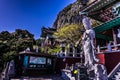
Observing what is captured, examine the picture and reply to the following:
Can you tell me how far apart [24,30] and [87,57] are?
77.9 feet

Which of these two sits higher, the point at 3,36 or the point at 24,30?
the point at 24,30

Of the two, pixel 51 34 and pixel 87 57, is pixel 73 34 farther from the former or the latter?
pixel 87 57

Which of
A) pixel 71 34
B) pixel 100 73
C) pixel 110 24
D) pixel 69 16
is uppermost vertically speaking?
pixel 69 16

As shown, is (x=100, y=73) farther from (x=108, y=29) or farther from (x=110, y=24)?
(x=108, y=29)

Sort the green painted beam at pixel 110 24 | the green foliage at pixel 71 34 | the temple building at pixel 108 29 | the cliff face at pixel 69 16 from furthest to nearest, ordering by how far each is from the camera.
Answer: the cliff face at pixel 69 16, the green foliage at pixel 71 34, the green painted beam at pixel 110 24, the temple building at pixel 108 29

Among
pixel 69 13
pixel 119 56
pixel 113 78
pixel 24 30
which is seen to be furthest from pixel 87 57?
pixel 69 13

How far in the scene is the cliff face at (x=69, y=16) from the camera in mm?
35675

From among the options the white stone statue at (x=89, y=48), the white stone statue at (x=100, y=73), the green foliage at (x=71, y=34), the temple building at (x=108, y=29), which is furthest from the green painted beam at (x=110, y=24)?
the green foliage at (x=71, y=34)

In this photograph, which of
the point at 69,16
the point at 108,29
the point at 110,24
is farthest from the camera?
the point at 69,16

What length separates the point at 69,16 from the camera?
37.7 m

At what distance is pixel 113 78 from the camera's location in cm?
952

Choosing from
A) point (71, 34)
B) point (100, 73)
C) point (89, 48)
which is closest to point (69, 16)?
point (71, 34)

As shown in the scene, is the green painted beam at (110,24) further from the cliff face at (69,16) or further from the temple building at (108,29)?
the cliff face at (69,16)

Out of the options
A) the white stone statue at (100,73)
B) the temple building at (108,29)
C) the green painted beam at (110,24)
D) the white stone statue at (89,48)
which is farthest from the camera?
the green painted beam at (110,24)
